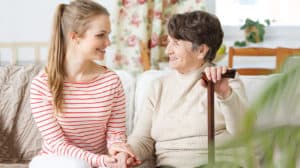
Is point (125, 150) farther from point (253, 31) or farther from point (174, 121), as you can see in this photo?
point (253, 31)

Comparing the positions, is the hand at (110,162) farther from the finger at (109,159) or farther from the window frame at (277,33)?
the window frame at (277,33)

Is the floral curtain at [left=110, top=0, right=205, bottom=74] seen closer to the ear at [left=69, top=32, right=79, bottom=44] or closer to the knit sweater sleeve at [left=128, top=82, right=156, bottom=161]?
the knit sweater sleeve at [left=128, top=82, right=156, bottom=161]

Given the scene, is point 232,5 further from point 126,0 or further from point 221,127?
point 221,127

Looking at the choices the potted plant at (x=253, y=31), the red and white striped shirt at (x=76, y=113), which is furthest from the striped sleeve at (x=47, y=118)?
the potted plant at (x=253, y=31)

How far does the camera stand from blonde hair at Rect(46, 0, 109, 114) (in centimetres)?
177

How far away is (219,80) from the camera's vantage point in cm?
143

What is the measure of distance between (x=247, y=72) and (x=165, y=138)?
3.95ft

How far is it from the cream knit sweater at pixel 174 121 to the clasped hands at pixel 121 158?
4.7 inches

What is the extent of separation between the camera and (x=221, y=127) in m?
1.84

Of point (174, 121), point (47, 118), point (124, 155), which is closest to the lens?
point (124, 155)

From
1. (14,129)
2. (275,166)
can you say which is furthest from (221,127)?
(275,166)

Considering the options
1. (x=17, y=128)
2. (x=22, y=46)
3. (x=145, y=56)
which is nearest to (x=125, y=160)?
(x=17, y=128)

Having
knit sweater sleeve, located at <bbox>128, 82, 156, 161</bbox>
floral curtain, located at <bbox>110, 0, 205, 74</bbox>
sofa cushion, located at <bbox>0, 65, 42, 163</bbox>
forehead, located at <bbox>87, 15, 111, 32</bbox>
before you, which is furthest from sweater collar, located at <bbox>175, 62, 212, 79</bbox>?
floral curtain, located at <bbox>110, 0, 205, 74</bbox>

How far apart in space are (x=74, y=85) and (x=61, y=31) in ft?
0.62
